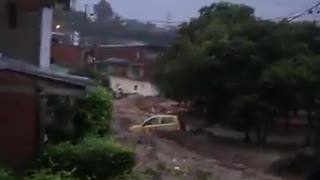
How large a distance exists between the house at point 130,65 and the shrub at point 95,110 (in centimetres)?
4331

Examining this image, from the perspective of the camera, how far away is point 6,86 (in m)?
11.7

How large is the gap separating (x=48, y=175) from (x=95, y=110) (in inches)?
192

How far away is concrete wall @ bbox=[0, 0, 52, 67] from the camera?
15.6 metres

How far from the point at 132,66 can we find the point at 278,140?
112ft

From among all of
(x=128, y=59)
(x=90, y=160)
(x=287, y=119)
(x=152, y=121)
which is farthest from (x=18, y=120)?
(x=128, y=59)

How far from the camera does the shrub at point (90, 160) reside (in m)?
12.3

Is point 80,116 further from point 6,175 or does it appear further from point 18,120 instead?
point 6,175

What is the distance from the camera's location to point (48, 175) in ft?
37.4

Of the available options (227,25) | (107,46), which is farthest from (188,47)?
(107,46)

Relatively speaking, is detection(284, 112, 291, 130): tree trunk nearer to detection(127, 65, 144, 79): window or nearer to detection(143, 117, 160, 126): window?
detection(143, 117, 160, 126): window

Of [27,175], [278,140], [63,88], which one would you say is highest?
[63,88]

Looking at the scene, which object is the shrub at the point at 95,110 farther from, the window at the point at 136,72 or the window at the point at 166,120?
the window at the point at 136,72

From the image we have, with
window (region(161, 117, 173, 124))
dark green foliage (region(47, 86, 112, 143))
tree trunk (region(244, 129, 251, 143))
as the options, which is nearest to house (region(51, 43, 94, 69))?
window (region(161, 117, 173, 124))

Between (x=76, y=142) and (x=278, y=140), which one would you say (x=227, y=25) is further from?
(x=76, y=142)
